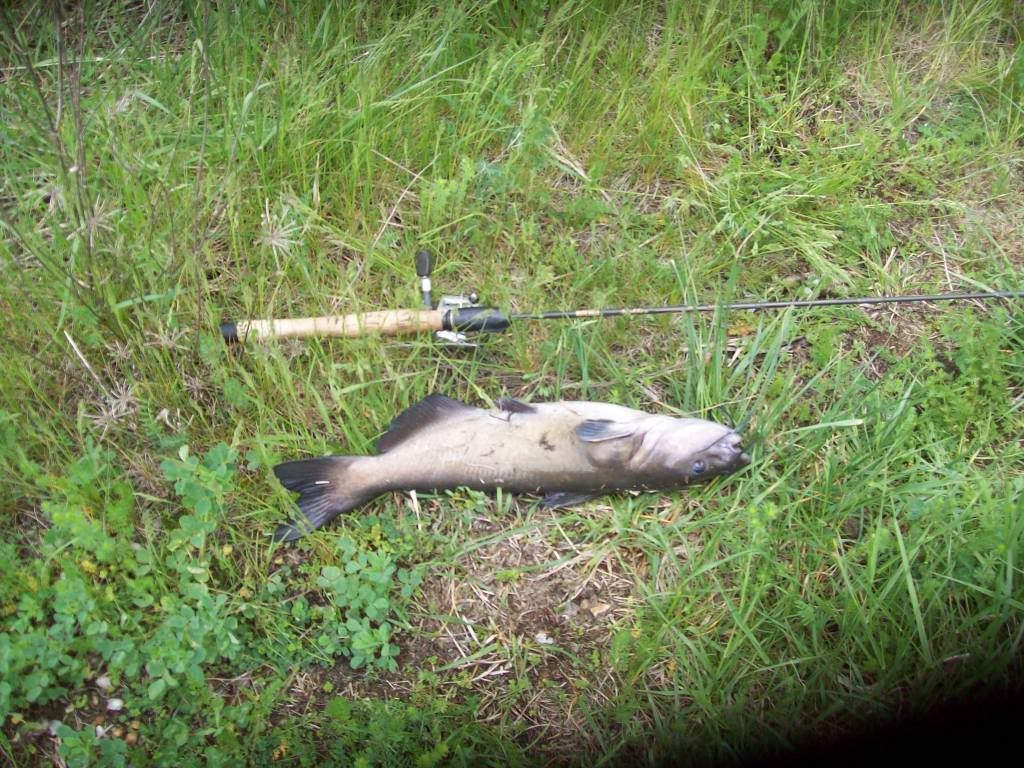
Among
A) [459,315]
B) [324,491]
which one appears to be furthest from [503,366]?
[324,491]

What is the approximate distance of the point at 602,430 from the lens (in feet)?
9.89

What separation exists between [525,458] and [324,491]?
2.55 ft

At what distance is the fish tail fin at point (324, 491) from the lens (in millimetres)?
3123

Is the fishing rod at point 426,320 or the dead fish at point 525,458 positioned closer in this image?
the dead fish at point 525,458

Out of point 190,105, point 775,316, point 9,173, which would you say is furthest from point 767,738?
point 9,173

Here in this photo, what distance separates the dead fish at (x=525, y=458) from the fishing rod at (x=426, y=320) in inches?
13.6

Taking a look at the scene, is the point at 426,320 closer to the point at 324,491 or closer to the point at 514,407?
the point at 514,407

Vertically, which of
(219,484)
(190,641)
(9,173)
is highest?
(9,173)

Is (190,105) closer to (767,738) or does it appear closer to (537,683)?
(537,683)

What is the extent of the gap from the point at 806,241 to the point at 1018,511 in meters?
1.42

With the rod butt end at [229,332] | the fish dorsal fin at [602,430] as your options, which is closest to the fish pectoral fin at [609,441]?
the fish dorsal fin at [602,430]

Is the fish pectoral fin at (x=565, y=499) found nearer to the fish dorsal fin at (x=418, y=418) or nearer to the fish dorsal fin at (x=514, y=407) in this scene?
the fish dorsal fin at (x=514, y=407)

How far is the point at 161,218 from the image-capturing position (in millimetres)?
3393

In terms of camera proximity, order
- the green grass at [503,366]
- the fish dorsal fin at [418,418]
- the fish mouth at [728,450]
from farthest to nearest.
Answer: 1. the fish dorsal fin at [418,418]
2. the fish mouth at [728,450]
3. the green grass at [503,366]
